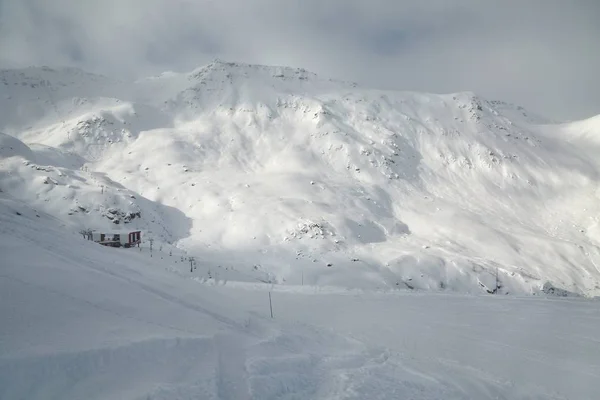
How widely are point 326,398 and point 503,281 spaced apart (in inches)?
1419

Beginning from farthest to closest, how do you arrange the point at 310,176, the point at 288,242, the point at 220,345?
the point at 310,176 → the point at 288,242 → the point at 220,345

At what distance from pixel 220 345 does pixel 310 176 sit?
50407 millimetres

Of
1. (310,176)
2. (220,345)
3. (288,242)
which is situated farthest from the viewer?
(310,176)

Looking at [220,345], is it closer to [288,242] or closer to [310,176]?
[288,242]

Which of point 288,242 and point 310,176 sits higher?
point 310,176

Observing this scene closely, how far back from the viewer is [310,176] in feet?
185

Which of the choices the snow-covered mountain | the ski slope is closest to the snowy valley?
the ski slope

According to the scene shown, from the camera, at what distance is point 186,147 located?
61062 millimetres

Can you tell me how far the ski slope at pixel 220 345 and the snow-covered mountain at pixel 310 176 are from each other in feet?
45.9

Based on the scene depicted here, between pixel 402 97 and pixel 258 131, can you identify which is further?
pixel 402 97

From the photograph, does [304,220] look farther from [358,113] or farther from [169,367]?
[358,113]

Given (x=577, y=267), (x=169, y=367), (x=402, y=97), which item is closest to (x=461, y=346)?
(x=169, y=367)

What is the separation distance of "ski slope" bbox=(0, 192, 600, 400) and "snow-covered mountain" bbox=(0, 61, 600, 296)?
14.0 meters

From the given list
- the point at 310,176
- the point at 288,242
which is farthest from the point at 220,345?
the point at 310,176
